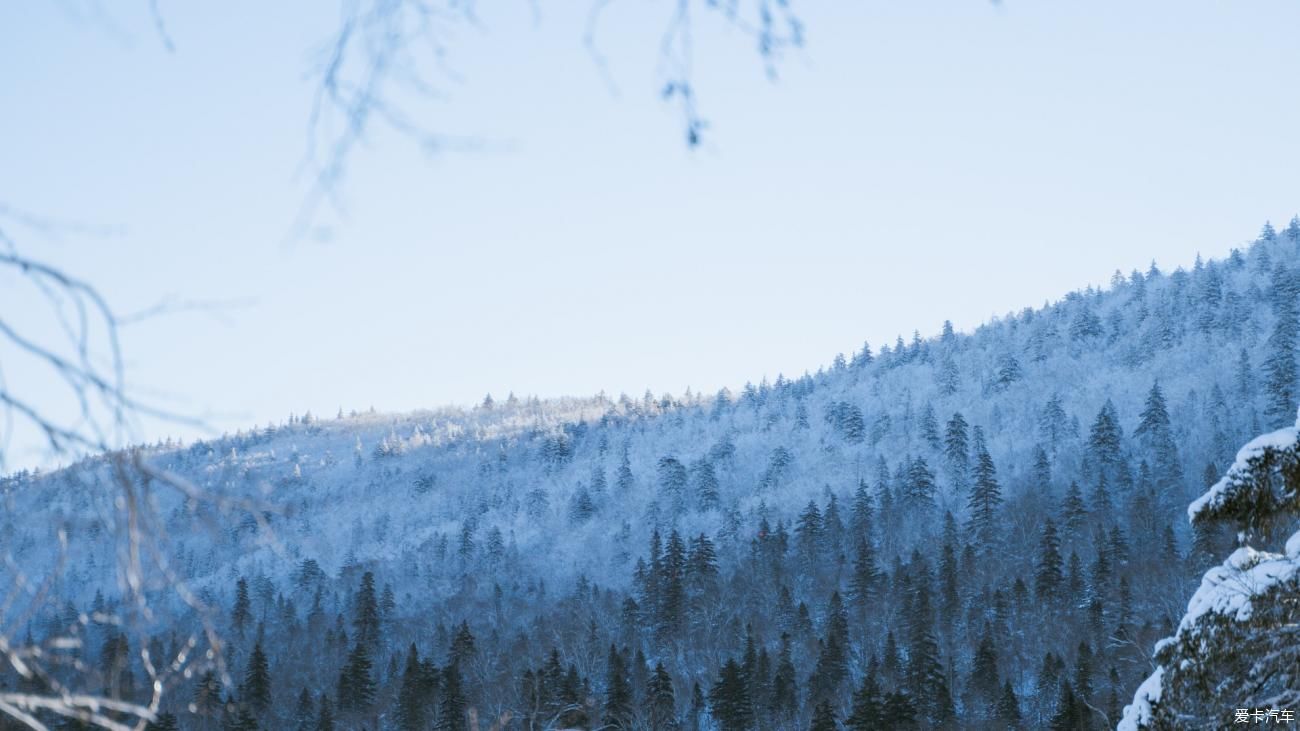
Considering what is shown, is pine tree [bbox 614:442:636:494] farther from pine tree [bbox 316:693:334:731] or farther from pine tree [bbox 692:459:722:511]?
pine tree [bbox 316:693:334:731]

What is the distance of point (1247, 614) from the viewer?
8352mm

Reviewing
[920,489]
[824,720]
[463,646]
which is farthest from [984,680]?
[920,489]

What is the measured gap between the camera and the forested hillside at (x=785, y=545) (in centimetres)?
5971

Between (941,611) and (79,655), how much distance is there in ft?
283

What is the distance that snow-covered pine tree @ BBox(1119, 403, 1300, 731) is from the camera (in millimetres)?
8266

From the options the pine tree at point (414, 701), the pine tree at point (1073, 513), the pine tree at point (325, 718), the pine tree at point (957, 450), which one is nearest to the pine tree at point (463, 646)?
the pine tree at point (414, 701)

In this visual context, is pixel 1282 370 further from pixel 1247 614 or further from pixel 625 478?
pixel 1247 614

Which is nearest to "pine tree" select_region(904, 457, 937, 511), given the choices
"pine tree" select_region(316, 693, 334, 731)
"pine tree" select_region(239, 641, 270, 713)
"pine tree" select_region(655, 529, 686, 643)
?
"pine tree" select_region(655, 529, 686, 643)

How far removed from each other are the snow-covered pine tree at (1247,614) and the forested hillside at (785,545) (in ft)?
23.4

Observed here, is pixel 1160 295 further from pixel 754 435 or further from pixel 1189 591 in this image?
pixel 1189 591

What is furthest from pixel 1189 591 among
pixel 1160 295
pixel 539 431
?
pixel 539 431

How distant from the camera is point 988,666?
6988cm

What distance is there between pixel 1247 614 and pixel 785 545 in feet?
323

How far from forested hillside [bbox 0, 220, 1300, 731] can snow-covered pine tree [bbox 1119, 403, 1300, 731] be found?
7.13 metres
